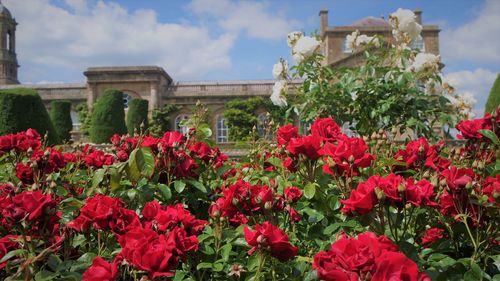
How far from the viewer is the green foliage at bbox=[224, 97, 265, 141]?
2416cm

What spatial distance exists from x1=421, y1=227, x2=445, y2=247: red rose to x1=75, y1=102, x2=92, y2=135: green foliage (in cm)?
2426

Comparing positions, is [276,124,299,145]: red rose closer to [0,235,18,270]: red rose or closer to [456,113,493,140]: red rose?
[456,113,493,140]: red rose

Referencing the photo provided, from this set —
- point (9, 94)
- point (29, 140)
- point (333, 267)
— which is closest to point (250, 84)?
point (9, 94)

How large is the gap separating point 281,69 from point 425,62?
1.22 meters

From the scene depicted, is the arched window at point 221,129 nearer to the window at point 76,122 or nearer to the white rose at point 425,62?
the window at point 76,122

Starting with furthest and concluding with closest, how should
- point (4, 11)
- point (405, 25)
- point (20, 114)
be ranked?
point (4, 11), point (20, 114), point (405, 25)

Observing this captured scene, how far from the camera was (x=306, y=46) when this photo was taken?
3.79m

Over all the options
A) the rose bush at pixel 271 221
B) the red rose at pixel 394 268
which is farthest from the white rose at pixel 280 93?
the red rose at pixel 394 268

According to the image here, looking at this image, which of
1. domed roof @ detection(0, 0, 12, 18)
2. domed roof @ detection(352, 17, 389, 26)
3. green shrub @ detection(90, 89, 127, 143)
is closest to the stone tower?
domed roof @ detection(0, 0, 12, 18)

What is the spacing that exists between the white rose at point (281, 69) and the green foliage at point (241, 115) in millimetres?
19682

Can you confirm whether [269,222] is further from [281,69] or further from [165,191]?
[281,69]

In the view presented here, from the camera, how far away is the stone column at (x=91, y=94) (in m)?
25.2

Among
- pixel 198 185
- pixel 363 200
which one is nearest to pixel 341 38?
pixel 198 185

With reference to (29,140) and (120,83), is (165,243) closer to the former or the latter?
(29,140)
